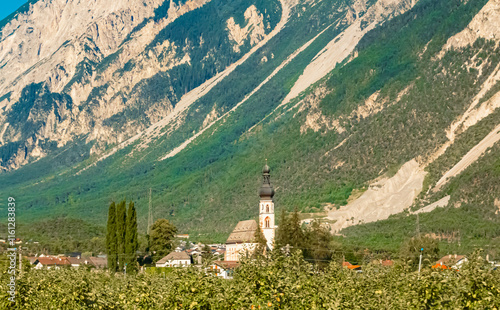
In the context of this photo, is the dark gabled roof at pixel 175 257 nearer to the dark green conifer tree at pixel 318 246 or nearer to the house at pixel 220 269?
the dark green conifer tree at pixel 318 246

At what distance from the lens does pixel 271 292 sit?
37.7m

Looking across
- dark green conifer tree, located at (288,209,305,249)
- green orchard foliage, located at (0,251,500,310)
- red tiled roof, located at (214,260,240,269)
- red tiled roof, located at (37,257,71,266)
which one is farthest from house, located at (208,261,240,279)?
red tiled roof, located at (37,257,71,266)

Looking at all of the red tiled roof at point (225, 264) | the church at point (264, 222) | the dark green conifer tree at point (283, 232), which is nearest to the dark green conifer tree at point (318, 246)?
the dark green conifer tree at point (283, 232)

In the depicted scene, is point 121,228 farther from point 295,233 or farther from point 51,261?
point 295,233

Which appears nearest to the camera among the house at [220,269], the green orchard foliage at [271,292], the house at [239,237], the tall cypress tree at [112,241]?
the green orchard foliage at [271,292]

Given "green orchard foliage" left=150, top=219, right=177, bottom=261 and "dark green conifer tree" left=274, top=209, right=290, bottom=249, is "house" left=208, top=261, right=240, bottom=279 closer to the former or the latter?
"dark green conifer tree" left=274, top=209, right=290, bottom=249

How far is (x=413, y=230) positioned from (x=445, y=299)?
138 meters

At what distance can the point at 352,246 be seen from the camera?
6078 inches

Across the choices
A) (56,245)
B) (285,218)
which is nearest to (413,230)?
(285,218)

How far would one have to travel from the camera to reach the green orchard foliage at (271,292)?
3600 cm

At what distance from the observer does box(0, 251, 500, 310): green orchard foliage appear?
36.0 m

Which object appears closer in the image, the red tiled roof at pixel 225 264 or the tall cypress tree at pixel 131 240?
the red tiled roof at pixel 225 264

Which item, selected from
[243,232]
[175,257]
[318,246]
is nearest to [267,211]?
[243,232]

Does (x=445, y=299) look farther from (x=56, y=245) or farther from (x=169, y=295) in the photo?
(x=56, y=245)
